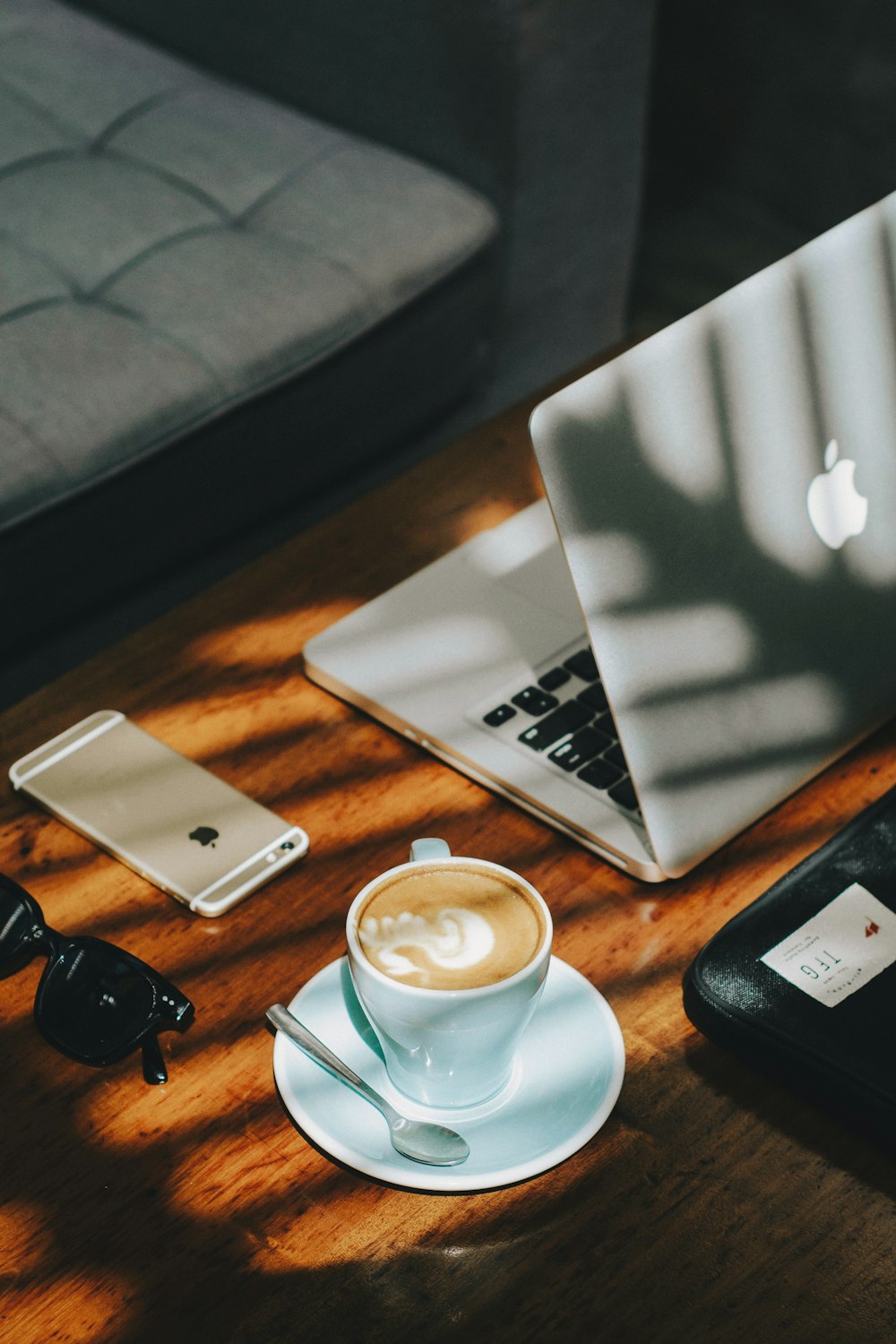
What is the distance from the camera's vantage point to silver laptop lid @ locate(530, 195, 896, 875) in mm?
638

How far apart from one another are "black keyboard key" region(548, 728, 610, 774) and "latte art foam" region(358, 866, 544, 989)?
181mm

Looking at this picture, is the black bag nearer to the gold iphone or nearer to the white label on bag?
the white label on bag

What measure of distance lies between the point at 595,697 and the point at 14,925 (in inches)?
13.9

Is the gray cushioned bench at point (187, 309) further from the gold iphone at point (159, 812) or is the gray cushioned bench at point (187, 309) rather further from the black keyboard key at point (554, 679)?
the black keyboard key at point (554, 679)

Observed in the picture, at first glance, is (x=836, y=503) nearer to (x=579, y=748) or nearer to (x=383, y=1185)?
(x=579, y=748)

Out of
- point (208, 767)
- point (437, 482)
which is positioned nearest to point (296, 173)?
point (437, 482)

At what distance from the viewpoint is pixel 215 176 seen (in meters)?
1.48

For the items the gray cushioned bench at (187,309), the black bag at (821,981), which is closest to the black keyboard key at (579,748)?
the black bag at (821,981)

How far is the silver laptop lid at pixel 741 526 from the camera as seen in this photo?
2.09 feet

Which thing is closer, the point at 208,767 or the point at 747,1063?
the point at 747,1063

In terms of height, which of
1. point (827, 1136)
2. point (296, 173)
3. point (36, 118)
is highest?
point (36, 118)

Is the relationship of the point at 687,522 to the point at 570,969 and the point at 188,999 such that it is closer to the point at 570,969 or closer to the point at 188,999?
the point at 570,969

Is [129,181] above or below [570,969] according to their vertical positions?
above

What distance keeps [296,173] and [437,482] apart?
24.4 inches
